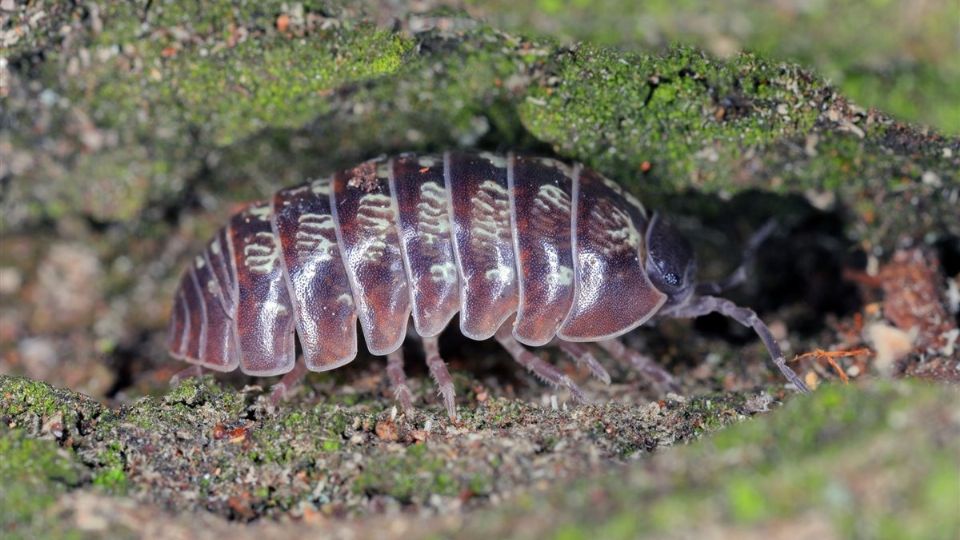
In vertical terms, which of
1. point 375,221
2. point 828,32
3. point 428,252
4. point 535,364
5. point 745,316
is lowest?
point 535,364

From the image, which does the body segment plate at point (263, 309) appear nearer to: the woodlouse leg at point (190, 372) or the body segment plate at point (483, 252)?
the woodlouse leg at point (190, 372)

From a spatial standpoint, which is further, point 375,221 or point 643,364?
point 643,364

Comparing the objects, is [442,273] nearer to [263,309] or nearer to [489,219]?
[489,219]

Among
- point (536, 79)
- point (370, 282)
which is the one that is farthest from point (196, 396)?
point (536, 79)

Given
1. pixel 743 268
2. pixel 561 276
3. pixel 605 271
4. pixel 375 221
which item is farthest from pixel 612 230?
pixel 375 221

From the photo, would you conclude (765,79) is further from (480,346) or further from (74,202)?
(74,202)

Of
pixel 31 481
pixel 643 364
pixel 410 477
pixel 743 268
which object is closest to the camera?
pixel 31 481

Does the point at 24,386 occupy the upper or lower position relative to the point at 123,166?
lower
